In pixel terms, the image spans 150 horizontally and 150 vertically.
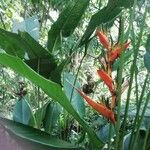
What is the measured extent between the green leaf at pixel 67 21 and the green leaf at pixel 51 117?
0.54 feet

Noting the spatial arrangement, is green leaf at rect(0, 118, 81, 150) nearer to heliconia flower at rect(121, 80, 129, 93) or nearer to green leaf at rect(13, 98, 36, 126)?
heliconia flower at rect(121, 80, 129, 93)

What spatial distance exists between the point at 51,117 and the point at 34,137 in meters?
0.28

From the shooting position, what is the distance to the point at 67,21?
85 cm

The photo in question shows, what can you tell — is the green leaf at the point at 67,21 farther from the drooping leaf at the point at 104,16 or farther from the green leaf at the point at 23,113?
the green leaf at the point at 23,113

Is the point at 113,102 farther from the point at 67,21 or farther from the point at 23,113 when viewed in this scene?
the point at 23,113

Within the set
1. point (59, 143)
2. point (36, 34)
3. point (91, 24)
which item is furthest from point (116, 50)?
point (36, 34)

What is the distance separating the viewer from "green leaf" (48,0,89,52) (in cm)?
84

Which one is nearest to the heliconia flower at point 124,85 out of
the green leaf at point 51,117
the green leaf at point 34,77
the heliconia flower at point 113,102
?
the heliconia flower at point 113,102

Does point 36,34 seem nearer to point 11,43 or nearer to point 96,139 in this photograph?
point 11,43

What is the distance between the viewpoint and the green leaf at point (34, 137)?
671mm

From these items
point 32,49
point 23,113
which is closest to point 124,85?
point 32,49

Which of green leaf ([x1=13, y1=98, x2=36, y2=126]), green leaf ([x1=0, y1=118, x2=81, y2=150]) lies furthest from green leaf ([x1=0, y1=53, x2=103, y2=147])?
green leaf ([x1=13, y1=98, x2=36, y2=126])

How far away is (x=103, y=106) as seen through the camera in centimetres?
73

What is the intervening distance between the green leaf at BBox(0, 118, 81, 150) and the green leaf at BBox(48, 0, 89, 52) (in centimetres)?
23
